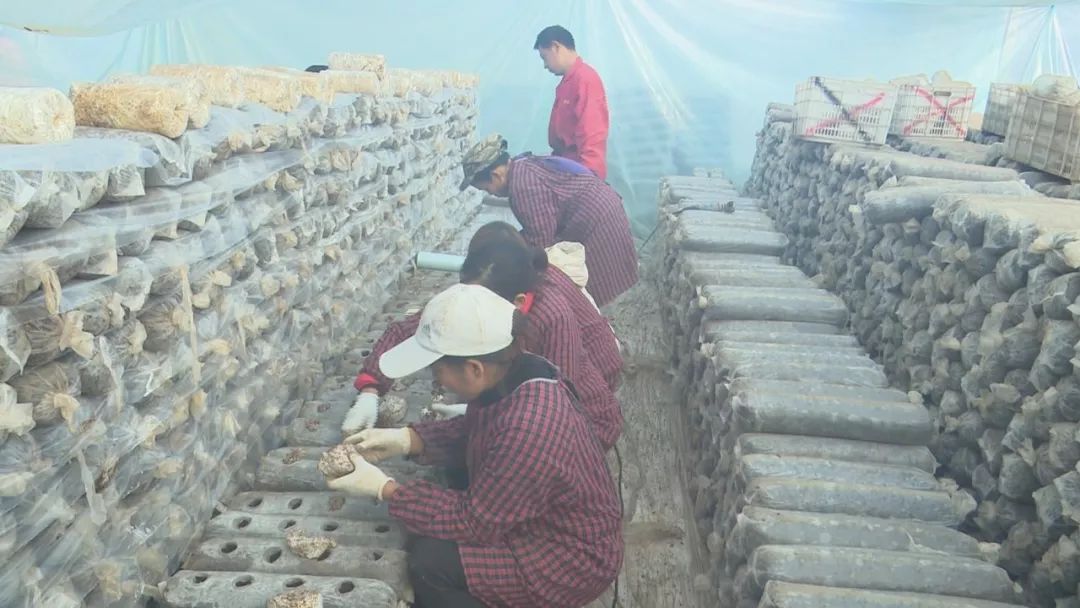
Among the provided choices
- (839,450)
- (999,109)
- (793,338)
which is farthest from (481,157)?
(999,109)

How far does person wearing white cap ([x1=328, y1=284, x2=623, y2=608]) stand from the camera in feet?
7.16

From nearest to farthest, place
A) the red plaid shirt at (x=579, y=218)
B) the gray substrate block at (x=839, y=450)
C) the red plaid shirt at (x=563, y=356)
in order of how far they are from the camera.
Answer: the gray substrate block at (x=839, y=450)
the red plaid shirt at (x=563, y=356)
the red plaid shirt at (x=579, y=218)

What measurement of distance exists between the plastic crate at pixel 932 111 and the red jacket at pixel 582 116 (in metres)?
2.11

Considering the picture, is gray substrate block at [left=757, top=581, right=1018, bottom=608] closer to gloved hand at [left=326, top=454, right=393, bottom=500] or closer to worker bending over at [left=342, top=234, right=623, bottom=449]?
worker bending over at [left=342, top=234, right=623, bottom=449]

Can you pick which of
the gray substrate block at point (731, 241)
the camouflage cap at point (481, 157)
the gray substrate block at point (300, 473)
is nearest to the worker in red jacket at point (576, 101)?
the gray substrate block at point (731, 241)

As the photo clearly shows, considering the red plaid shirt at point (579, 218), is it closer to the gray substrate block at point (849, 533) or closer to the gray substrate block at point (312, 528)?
the gray substrate block at point (312, 528)

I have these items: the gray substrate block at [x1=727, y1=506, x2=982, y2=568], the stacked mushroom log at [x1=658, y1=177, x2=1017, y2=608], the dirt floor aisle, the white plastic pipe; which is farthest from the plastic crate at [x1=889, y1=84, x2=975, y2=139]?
the gray substrate block at [x1=727, y1=506, x2=982, y2=568]

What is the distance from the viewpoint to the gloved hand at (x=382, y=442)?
266 cm

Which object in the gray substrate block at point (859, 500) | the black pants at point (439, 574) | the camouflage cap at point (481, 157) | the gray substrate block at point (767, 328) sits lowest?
the black pants at point (439, 574)

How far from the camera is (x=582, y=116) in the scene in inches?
225

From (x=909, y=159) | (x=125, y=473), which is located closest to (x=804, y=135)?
(x=909, y=159)

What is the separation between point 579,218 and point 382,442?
2.11 m

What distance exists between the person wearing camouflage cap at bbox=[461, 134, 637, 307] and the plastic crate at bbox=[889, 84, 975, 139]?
2324mm

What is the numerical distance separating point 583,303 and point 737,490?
1123 mm
